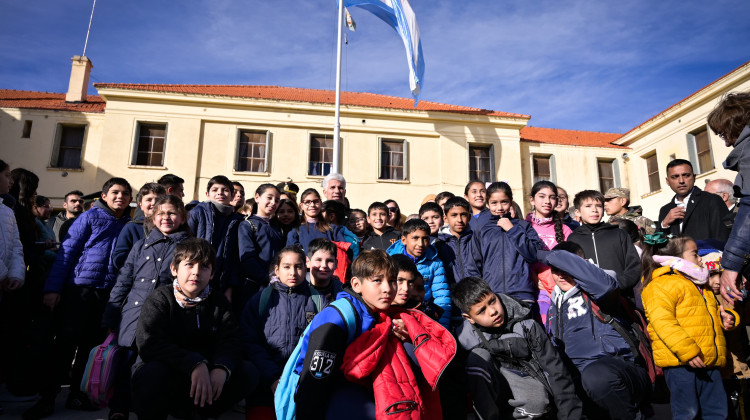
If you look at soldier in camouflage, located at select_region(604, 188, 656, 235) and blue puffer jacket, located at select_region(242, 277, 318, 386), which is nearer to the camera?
blue puffer jacket, located at select_region(242, 277, 318, 386)

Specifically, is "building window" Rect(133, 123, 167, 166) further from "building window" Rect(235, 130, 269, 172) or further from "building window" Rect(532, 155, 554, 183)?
"building window" Rect(532, 155, 554, 183)

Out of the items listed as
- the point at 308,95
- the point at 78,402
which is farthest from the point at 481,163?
the point at 78,402

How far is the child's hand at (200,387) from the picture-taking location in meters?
2.73

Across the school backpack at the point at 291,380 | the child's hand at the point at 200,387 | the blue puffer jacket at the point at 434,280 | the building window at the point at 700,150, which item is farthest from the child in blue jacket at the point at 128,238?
the building window at the point at 700,150

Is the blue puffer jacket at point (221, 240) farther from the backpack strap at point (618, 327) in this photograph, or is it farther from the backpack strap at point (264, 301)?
the backpack strap at point (618, 327)

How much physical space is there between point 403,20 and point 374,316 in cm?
1186

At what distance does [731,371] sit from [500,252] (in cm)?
212

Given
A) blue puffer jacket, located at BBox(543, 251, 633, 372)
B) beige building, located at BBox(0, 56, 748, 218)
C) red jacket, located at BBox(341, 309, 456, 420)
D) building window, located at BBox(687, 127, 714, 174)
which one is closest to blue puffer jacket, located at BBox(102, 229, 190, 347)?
red jacket, located at BBox(341, 309, 456, 420)

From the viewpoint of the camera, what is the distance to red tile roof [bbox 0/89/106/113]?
1548 centimetres

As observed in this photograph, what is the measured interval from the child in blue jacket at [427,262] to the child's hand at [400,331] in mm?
1135

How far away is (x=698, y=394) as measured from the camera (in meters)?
3.29

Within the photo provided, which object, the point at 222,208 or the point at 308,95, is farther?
the point at 308,95

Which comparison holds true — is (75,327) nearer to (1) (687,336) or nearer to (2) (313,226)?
(2) (313,226)

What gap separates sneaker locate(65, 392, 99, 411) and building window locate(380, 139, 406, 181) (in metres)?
13.1
